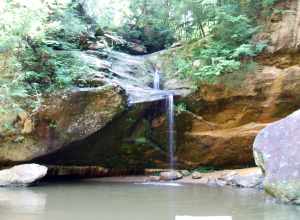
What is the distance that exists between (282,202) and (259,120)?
5.45 m

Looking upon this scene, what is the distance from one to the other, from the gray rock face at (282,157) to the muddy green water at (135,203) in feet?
1.11

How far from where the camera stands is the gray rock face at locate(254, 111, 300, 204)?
7621 mm

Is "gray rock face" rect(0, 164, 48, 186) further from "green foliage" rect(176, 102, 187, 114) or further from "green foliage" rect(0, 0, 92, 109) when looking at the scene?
"green foliage" rect(176, 102, 187, 114)

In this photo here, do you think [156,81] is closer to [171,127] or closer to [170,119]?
[170,119]

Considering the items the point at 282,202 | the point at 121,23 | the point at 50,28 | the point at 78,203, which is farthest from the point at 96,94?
the point at 121,23

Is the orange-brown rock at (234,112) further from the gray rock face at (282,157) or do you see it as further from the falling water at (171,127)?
the gray rock face at (282,157)

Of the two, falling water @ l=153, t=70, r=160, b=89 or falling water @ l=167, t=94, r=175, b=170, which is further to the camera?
falling water @ l=153, t=70, r=160, b=89

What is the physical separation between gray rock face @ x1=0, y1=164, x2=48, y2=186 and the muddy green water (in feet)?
1.38

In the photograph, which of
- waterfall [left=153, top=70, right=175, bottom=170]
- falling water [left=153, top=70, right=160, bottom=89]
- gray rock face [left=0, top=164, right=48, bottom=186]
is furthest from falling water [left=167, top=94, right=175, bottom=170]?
gray rock face [left=0, top=164, right=48, bottom=186]

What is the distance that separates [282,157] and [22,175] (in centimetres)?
691

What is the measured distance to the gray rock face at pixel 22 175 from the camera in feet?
35.6

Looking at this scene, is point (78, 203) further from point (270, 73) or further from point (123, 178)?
point (270, 73)

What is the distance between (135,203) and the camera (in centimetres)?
807

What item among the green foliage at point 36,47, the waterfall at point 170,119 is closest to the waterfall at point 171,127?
the waterfall at point 170,119
